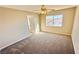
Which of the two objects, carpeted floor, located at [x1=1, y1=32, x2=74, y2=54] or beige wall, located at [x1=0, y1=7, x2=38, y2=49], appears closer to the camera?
carpeted floor, located at [x1=1, y1=32, x2=74, y2=54]

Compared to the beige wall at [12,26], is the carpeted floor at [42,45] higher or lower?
lower

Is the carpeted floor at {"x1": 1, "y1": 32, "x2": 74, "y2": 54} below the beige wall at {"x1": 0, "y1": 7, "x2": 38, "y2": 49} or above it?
below

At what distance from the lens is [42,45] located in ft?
10.8

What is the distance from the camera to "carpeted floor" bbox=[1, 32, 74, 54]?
9.76ft

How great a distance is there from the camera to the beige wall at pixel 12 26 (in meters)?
3.09

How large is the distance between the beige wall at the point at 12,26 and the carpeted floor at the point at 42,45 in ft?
0.70

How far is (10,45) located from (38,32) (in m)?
1.11

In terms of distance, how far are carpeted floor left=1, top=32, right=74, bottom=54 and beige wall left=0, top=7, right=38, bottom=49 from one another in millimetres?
213

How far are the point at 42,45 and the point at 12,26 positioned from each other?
1177 mm

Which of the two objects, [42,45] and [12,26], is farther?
[12,26]

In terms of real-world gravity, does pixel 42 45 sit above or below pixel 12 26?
below

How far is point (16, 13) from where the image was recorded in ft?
11.3
